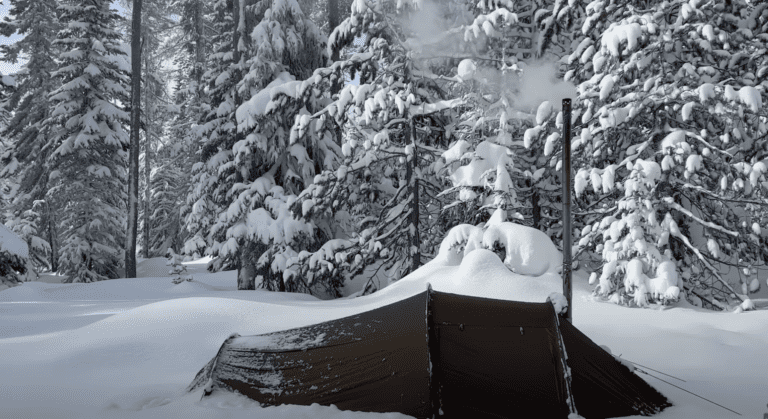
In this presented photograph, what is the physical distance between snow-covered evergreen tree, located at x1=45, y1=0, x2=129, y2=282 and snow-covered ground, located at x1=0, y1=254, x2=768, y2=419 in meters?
8.14

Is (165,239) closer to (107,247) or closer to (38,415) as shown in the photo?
(107,247)

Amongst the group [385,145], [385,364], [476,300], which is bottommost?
[385,364]

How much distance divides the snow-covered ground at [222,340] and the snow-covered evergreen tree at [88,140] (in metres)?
8.14

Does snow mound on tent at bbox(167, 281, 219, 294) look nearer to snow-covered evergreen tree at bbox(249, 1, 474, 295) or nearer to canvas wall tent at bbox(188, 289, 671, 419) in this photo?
snow-covered evergreen tree at bbox(249, 1, 474, 295)

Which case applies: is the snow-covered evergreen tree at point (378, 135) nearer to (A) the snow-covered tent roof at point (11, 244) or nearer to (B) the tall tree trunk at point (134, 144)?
(A) the snow-covered tent roof at point (11, 244)

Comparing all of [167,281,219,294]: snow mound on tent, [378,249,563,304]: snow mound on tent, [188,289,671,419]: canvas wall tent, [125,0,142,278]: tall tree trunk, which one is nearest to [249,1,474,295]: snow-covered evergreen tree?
[378,249,563,304]: snow mound on tent

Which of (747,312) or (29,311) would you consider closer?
(747,312)

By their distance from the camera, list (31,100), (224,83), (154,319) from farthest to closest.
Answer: (31,100)
(224,83)
(154,319)

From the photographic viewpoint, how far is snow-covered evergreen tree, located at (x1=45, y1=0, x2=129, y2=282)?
1875cm

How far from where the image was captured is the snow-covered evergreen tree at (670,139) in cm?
854

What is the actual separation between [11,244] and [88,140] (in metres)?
6.36

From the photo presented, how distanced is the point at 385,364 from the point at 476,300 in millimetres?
1088

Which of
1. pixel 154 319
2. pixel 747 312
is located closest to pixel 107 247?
pixel 154 319

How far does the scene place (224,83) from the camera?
53.2ft
